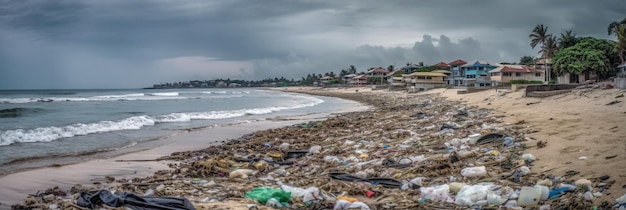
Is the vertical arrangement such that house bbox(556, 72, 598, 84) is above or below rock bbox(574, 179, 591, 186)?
above

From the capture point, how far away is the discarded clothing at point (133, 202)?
232 inches

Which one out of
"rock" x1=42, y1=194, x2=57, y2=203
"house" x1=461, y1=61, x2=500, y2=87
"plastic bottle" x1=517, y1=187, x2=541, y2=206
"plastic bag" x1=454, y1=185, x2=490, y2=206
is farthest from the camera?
"house" x1=461, y1=61, x2=500, y2=87

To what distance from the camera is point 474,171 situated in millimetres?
7414

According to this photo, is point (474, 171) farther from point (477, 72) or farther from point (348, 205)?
point (477, 72)

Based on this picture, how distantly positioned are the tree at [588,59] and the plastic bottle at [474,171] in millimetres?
43457

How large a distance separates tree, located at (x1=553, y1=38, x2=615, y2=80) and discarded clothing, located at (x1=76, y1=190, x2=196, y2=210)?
47.5 m

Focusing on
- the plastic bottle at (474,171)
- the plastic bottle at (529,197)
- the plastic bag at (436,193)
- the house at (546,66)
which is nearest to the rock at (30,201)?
the plastic bag at (436,193)

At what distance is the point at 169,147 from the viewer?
14500mm

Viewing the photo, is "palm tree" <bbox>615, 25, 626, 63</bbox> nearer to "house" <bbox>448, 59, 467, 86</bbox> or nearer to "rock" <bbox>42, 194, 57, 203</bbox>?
"house" <bbox>448, 59, 467, 86</bbox>

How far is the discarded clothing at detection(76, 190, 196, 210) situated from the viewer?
5.90m

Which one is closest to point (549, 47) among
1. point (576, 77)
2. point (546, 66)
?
point (546, 66)

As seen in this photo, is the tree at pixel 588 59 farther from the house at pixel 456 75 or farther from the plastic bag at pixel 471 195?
the plastic bag at pixel 471 195

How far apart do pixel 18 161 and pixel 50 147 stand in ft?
Answer: 9.76

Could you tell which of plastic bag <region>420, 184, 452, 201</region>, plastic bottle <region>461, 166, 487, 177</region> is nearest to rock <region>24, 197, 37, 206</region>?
plastic bag <region>420, 184, 452, 201</region>
